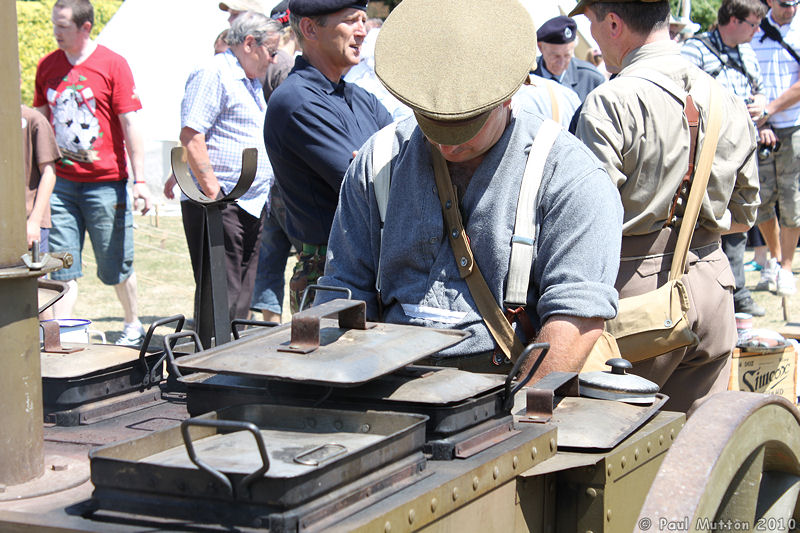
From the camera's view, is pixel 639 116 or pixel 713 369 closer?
pixel 639 116

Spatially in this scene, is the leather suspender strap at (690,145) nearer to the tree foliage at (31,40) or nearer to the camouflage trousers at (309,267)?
the camouflage trousers at (309,267)

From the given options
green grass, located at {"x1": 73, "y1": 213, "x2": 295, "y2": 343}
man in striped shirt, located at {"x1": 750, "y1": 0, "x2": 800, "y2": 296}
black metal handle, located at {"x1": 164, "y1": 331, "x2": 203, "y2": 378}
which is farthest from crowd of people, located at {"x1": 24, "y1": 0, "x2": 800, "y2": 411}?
man in striped shirt, located at {"x1": 750, "y1": 0, "x2": 800, "y2": 296}

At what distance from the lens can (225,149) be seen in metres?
5.76

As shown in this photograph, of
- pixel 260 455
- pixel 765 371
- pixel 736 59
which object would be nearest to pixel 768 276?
pixel 736 59

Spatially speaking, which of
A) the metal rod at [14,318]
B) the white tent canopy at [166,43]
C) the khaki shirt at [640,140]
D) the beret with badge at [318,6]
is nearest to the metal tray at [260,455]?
the metal rod at [14,318]

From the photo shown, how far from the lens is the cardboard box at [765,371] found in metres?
4.65

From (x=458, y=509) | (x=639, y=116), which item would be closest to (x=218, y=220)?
→ (x=458, y=509)

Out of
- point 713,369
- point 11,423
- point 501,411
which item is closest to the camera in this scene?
point 11,423

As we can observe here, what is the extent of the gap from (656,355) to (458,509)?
5.77ft

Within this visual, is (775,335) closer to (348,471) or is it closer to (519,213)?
(519,213)

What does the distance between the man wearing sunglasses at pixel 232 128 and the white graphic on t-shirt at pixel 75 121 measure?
40.7 inches

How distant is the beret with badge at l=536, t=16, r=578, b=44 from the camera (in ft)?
23.6

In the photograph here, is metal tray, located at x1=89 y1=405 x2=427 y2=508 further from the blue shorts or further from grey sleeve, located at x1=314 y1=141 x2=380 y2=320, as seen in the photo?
the blue shorts

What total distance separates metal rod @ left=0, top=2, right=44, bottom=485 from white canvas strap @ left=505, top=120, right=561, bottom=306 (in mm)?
1212
